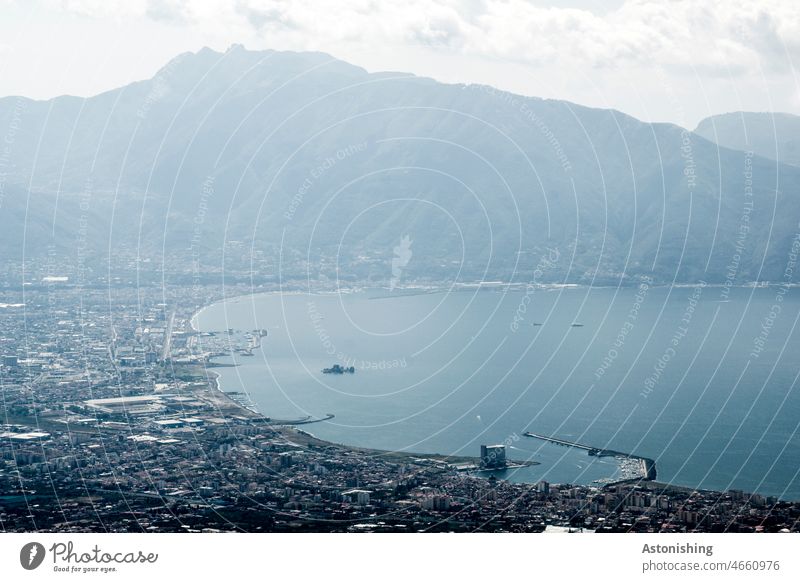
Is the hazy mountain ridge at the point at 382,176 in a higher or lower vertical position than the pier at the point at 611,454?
higher

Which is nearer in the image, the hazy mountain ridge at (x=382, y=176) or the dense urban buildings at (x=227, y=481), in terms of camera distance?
the dense urban buildings at (x=227, y=481)

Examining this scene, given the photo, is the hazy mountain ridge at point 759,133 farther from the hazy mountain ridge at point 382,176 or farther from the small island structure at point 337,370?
the small island structure at point 337,370

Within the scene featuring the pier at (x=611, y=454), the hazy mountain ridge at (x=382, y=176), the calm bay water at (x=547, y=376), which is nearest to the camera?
the pier at (x=611, y=454)

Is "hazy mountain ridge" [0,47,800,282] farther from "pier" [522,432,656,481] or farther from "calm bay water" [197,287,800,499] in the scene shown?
"pier" [522,432,656,481]

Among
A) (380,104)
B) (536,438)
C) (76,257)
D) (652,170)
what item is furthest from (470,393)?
(652,170)

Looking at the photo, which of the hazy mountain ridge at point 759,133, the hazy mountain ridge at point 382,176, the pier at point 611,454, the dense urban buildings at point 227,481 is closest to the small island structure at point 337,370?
the dense urban buildings at point 227,481

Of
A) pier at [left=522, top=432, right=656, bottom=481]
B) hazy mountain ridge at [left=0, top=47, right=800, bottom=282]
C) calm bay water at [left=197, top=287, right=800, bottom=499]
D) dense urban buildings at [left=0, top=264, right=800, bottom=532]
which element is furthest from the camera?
hazy mountain ridge at [left=0, top=47, right=800, bottom=282]

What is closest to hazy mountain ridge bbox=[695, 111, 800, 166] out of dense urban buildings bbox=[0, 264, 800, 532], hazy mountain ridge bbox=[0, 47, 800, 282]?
hazy mountain ridge bbox=[0, 47, 800, 282]
